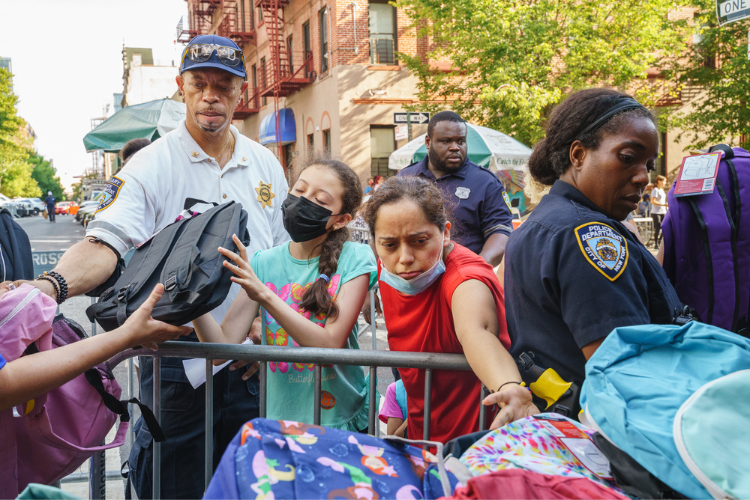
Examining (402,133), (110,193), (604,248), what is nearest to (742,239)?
(604,248)

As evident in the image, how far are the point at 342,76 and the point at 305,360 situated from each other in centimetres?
1960

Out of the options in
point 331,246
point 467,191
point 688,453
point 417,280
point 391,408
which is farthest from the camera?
point 467,191

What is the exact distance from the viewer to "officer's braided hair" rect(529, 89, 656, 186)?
1966 mm

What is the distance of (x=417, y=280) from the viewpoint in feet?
7.45

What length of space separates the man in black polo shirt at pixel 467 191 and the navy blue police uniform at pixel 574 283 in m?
2.60

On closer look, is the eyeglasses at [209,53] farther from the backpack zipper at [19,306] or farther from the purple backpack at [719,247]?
the purple backpack at [719,247]

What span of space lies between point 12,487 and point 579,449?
183cm

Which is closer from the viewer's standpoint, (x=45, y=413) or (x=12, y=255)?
(x=45, y=413)

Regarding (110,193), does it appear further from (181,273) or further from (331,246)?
(331,246)

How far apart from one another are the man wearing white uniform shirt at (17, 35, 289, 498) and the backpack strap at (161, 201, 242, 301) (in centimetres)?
52

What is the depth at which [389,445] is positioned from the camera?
1463 mm

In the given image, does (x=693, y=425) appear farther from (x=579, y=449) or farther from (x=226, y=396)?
(x=226, y=396)

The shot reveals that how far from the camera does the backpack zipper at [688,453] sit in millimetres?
1288

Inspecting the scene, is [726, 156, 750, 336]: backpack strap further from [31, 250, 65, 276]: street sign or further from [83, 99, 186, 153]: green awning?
[83, 99, 186, 153]: green awning
